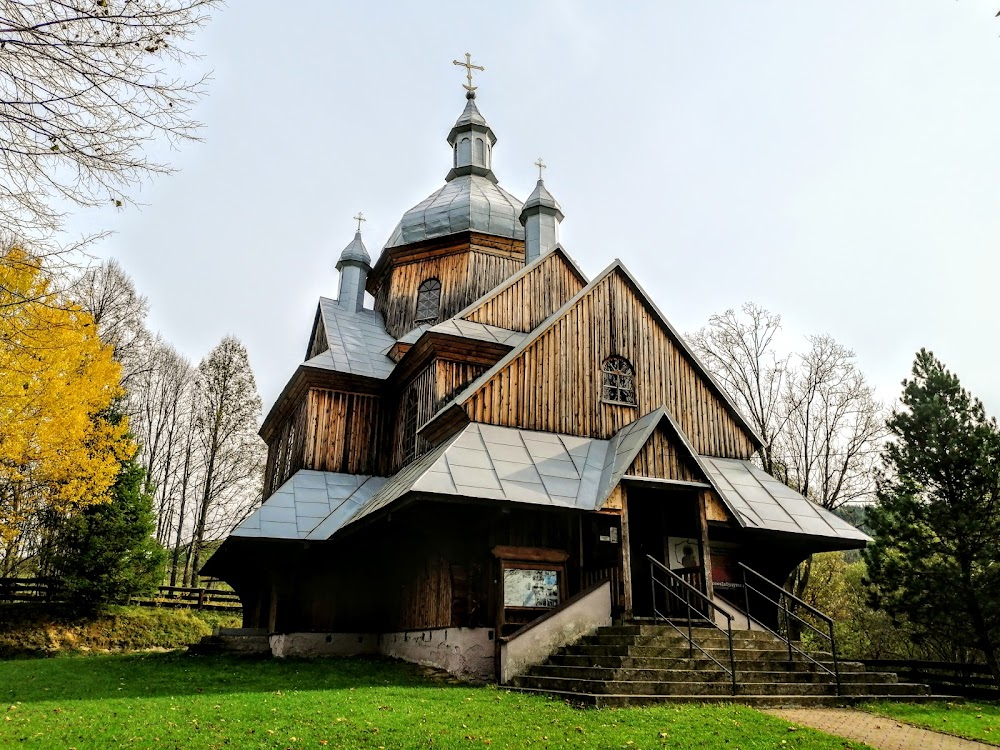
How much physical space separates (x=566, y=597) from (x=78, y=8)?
10.5m

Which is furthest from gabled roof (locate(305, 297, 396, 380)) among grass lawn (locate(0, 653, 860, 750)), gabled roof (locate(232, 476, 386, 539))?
grass lawn (locate(0, 653, 860, 750))

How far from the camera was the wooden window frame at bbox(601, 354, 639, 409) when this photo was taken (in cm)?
1557

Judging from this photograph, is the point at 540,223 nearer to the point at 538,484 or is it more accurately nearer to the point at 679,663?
the point at 538,484

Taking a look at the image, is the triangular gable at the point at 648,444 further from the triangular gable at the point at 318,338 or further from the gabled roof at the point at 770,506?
the triangular gable at the point at 318,338

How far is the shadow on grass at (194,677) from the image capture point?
33.3ft

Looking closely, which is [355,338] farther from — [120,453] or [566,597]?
[566,597]

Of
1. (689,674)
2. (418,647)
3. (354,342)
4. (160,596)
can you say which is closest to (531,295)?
(354,342)

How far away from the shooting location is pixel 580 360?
50.6 ft

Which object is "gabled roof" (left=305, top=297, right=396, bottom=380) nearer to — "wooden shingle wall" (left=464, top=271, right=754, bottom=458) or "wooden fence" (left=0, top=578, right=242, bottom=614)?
"wooden shingle wall" (left=464, top=271, right=754, bottom=458)

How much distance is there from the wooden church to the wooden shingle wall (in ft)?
0.12

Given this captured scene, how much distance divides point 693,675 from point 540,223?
1367cm

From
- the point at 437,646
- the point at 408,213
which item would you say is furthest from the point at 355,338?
the point at 437,646

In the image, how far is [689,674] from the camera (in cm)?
974

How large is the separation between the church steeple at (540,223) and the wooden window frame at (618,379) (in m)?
5.53
